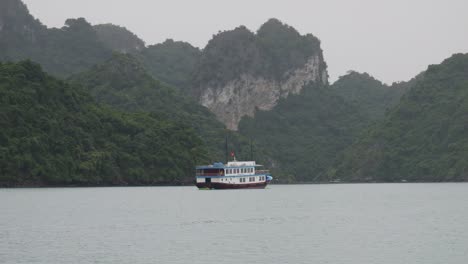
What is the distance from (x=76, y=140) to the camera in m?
131

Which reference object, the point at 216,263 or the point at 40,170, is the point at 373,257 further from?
the point at 40,170

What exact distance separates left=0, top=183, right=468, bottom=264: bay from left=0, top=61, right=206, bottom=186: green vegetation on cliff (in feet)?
131

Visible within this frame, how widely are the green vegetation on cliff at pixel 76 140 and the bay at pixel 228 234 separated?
3980 centimetres

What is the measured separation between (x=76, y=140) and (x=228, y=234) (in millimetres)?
84090

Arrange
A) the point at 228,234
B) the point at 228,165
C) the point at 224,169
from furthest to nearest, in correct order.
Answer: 1. the point at 228,165
2. the point at 224,169
3. the point at 228,234

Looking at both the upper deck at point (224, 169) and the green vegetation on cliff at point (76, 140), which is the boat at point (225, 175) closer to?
the upper deck at point (224, 169)

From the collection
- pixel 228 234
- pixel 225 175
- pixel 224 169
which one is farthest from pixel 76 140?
pixel 228 234

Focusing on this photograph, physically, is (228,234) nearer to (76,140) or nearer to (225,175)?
(225,175)

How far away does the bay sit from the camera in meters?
40.5

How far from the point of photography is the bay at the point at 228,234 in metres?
40.5

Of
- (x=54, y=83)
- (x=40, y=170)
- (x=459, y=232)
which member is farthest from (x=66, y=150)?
(x=459, y=232)

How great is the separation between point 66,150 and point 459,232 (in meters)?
84.8

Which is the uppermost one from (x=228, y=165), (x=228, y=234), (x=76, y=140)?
(x=76, y=140)

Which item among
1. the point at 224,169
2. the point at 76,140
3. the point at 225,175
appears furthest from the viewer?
the point at 76,140
